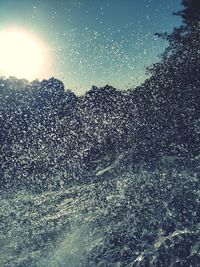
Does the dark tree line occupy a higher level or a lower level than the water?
higher

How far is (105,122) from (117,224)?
16887mm

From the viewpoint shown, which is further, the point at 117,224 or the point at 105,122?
the point at 105,122

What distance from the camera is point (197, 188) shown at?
8.15 metres

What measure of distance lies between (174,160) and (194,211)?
4.02 meters

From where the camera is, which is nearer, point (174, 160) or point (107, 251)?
point (107, 251)

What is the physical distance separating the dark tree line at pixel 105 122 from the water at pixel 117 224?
2.72m

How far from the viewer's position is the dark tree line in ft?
47.7

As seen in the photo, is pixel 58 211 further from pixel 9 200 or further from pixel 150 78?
pixel 150 78

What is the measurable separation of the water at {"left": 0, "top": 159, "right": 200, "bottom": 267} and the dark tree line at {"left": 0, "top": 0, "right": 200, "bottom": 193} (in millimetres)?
2716

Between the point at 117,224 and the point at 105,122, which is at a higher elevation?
the point at 105,122

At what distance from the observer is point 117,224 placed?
764 cm

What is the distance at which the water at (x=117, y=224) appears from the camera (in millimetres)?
6484

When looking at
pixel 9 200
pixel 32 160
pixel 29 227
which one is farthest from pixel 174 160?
pixel 32 160

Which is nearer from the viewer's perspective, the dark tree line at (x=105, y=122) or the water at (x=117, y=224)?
the water at (x=117, y=224)
